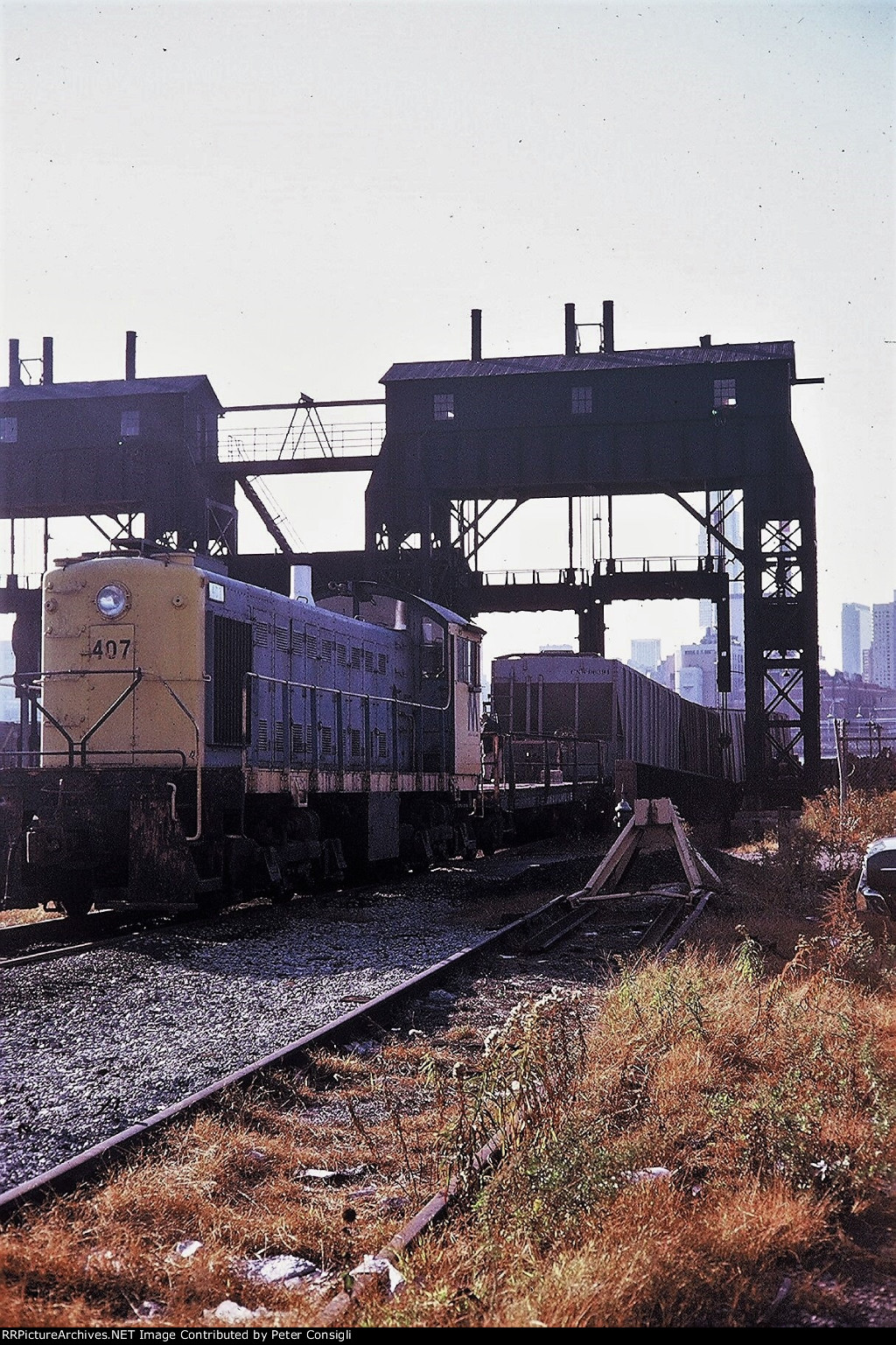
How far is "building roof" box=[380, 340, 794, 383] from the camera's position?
36094mm

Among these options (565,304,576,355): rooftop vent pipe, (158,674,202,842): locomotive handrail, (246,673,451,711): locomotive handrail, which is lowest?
(158,674,202,842): locomotive handrail

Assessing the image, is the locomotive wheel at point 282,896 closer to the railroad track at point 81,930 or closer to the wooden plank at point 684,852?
the railroad track at point 81,930

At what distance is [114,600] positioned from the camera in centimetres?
1256

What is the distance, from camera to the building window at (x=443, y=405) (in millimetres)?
37000

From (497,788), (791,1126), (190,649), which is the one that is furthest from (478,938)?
(497,788)

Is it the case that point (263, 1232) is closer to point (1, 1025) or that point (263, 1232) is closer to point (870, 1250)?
point (870, 1250)

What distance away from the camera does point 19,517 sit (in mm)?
40250

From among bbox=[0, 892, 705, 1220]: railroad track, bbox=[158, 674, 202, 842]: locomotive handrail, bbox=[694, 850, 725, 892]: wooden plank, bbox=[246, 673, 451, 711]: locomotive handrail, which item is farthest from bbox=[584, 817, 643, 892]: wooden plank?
bbox=[158, 674, 202, 842]: locomotive handrail

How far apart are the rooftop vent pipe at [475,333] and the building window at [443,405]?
4.08m

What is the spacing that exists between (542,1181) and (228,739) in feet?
29.9

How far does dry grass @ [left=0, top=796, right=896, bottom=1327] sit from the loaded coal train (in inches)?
202

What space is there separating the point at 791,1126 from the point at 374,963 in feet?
17.1

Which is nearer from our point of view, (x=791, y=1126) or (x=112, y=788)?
(x=791, y=1126)

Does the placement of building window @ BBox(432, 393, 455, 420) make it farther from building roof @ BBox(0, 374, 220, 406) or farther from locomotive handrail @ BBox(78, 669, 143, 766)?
locomotive handrail @ BBox(78, 669, 143, 766)
